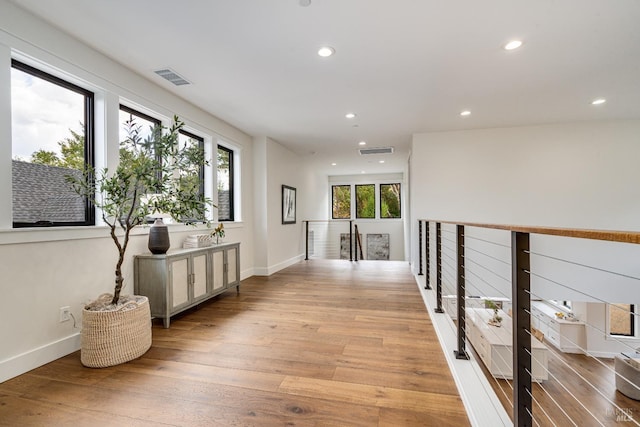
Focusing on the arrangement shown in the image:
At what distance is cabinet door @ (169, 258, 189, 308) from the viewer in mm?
3063

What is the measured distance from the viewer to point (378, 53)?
2.71 meters

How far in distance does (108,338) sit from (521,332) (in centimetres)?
264

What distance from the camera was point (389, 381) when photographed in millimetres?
2020

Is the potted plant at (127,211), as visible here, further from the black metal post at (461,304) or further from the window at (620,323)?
the window at (620,323)

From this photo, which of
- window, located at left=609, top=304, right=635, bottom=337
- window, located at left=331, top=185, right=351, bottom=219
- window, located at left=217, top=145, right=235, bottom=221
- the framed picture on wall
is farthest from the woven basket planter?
window, located at left=609, top=304, right=635, bottom=337

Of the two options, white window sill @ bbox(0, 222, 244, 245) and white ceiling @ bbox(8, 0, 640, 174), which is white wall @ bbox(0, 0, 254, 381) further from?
white ceiling @ bbox(8, 0, 640, 174)

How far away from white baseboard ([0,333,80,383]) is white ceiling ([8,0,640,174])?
249 centimetres

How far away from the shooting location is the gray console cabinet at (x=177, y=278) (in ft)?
9.80

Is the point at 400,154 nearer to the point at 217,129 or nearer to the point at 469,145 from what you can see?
the point at 469,145

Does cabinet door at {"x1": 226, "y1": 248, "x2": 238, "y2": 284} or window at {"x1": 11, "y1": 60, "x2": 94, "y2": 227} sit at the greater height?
window at {"x1": 11, "y1": 60, "x2": 94, "y2": 227}

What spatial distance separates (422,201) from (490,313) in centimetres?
200

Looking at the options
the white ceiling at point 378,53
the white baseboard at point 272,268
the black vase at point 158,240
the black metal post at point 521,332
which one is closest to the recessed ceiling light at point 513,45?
the white ceiling at point 378,53

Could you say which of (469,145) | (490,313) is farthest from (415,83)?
(490,313)

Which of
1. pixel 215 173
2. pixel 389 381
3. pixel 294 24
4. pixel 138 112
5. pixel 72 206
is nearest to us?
pixel 389 381
